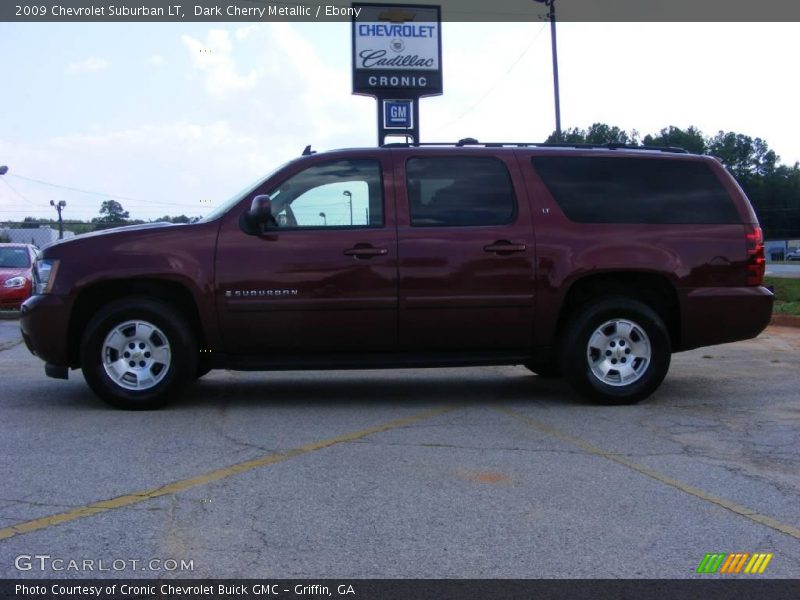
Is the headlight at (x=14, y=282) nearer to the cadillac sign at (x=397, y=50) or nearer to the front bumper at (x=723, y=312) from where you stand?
the cadillac sign at (x=397, y=50)

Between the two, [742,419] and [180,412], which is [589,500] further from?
[180,412]

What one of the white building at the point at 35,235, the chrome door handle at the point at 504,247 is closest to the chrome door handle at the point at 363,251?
the chrome door handle at the point at 504,247

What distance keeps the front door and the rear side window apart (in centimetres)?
147

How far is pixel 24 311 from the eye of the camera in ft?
21.7

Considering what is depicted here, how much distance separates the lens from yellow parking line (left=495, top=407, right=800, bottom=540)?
4.18 metres

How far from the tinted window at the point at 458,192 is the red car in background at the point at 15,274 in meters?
10.7

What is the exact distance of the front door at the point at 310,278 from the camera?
21.2 feet

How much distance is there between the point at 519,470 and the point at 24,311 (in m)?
4.08

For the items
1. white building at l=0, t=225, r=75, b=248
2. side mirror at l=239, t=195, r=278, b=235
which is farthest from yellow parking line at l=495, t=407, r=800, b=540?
white building at l=0, t=225, r=75, b=248

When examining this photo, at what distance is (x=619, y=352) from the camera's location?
6.85m

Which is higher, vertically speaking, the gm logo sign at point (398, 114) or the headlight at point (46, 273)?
the gm logo sign at point (398, 114)

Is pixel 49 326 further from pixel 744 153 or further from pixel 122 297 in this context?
pixel 744 153

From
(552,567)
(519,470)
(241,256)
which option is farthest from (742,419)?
(241,256)
